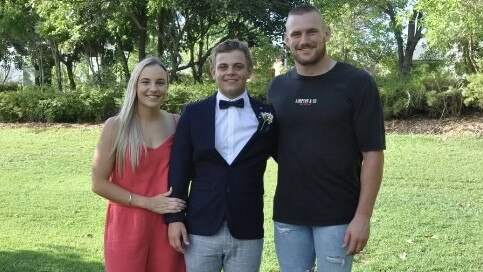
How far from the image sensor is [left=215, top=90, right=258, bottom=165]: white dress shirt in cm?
291

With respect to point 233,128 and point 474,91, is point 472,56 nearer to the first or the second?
point 474,91

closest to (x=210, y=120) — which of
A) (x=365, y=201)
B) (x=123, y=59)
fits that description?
(x=365, y=201)

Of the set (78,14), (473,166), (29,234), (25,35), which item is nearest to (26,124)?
(78,14)

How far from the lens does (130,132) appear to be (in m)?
3.07

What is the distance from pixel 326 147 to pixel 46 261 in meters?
3.73

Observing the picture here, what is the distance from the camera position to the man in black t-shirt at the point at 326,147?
280 centimetres

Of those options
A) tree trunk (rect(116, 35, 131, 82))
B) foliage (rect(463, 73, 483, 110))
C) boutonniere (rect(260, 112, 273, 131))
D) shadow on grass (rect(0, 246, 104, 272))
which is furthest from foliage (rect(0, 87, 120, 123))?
boutonniere (rect(260, 112, 273, 131))

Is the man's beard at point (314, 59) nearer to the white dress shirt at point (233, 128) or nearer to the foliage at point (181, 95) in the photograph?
the white dress shirt at point (233, 128)

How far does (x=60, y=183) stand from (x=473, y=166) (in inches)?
288

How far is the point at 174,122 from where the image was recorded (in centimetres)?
326

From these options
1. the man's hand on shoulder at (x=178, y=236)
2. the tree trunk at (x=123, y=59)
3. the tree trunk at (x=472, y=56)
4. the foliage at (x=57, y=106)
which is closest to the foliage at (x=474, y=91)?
the tree trunk at (x=472, y=56)

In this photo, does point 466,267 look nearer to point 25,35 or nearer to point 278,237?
point 278,237

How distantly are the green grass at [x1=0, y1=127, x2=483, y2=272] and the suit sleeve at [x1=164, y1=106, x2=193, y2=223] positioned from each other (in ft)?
8.35

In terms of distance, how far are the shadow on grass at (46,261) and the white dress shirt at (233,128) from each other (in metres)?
2.92
